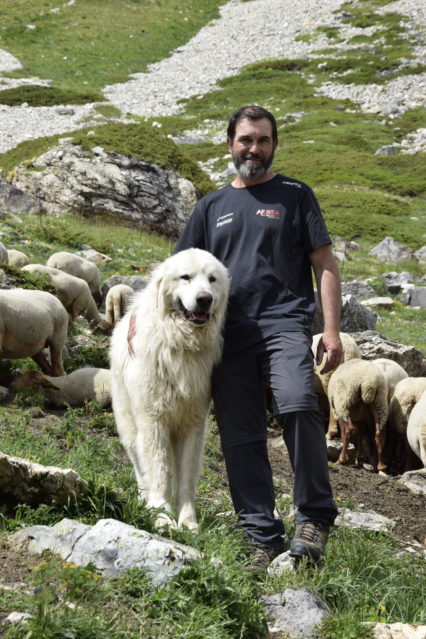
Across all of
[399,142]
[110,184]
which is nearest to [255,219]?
[110,184]

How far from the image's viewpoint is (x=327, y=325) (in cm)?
442

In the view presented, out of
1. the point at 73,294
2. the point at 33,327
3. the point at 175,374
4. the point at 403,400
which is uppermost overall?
the point at 175,374

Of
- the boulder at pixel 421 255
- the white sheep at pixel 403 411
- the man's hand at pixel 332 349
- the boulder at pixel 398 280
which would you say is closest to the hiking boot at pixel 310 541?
the man's hand at pixel 332 349

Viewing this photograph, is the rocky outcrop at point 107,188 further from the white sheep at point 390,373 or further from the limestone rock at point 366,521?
the limestone rock at point 366,521

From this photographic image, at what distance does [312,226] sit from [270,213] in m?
0.28

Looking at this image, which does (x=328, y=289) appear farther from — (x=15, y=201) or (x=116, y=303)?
(x=15, y=201)

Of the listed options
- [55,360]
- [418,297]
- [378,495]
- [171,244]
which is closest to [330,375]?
[378,495]

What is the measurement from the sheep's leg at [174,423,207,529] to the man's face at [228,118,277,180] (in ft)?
5.62

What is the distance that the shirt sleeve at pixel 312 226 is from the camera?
4432mm

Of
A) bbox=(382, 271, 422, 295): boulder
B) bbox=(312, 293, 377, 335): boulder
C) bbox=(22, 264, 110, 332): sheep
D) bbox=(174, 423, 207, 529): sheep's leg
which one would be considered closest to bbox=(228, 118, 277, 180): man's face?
bbox=(174, 423, 207, 529): sheep's leg

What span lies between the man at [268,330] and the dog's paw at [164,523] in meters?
0.44

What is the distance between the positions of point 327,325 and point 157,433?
4.30ft

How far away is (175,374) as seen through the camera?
4586 millimetres

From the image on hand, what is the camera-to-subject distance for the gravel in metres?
42.3
